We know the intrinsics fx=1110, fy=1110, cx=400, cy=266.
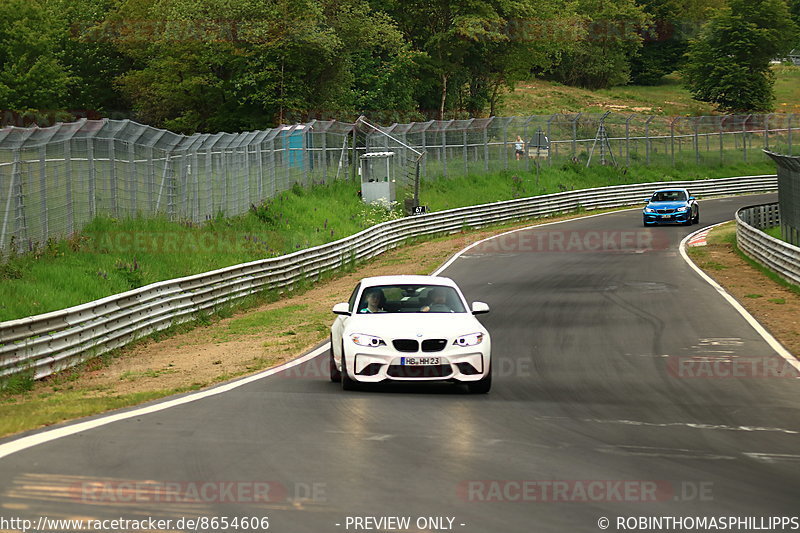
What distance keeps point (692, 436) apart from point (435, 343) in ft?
11.7

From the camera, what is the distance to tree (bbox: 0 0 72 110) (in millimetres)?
74250

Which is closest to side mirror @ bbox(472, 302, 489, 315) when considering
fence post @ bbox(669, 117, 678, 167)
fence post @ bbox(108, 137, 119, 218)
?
fence post @ bbox(108, 137, 119, 218)

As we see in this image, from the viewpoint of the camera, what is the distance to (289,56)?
59.3 metres

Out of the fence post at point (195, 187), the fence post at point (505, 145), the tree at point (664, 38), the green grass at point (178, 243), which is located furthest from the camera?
the tree at point (664, 38)

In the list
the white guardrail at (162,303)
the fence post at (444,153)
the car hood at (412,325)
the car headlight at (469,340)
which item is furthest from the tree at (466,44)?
the car headlight at (469,340)

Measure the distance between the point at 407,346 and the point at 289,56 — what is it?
48788 mm

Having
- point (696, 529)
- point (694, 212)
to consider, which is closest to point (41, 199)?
point (696, 529)

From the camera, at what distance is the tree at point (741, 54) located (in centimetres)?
9706

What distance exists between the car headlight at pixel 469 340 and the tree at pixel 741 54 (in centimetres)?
8999

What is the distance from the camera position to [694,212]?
155 ft

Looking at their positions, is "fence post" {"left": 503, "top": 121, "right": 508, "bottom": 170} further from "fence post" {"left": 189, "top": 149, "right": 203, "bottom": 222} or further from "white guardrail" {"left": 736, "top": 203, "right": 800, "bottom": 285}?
"fence post" {"left": 189, "top": 149, "right": 203, "bottom": 222}

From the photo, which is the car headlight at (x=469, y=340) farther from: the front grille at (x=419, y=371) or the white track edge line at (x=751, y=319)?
the white track edge line at (x=751, y=319)

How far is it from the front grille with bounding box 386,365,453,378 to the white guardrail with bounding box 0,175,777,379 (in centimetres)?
551

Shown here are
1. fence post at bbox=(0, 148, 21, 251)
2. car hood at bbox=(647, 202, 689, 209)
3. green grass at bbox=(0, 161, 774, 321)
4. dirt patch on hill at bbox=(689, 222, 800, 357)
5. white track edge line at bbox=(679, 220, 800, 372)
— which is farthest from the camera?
car hood at bbox=(647, 202, 689, 209)
